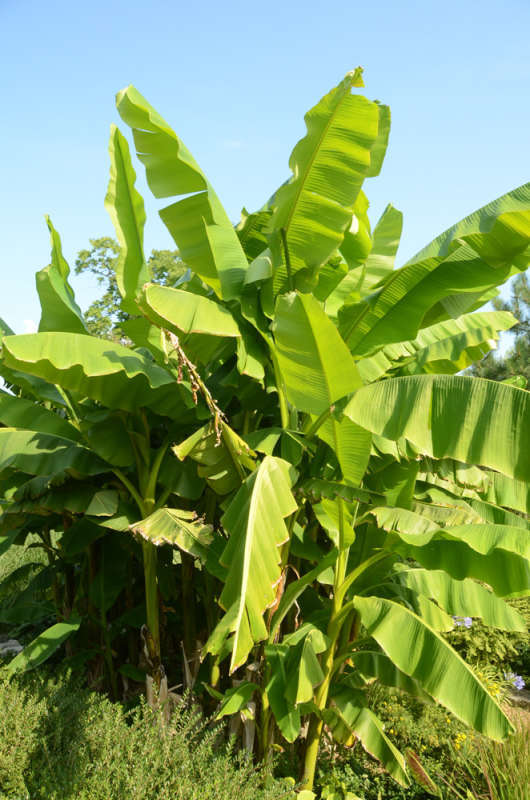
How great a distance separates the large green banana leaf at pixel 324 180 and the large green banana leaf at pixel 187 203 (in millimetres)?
325

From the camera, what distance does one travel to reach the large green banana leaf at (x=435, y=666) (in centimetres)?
326

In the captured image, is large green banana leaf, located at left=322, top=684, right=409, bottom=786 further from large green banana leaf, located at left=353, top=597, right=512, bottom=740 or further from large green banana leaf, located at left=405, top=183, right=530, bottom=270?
large green banana leaf, located at left=405, top=183, right=530, bottom=270

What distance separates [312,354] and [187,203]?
5.24 ft

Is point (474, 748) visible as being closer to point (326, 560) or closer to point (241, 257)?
point (326, 560)

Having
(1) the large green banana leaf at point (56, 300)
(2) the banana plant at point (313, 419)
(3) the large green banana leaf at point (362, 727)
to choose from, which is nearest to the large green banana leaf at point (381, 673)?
(2) the banana plant at point (313, 419)

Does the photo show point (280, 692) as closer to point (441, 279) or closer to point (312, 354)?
point (312, 354)

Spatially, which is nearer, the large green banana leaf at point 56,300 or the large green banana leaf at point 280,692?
the large green banana leaf at point 280,692

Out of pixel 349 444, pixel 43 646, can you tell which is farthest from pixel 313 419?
pixel 43 646

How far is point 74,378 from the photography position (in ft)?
12.6

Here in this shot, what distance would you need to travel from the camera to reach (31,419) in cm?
488

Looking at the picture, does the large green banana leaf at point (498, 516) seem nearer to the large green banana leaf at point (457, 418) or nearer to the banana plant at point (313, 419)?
the banana plant at point (313, 419)

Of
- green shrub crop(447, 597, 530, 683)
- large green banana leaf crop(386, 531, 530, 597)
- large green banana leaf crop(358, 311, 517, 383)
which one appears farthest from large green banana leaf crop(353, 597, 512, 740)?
green shrub crop(447, 597, 530, 683)

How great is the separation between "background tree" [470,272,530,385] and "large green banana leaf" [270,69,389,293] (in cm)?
1296

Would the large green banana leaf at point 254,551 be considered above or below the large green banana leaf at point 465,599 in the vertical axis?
above
